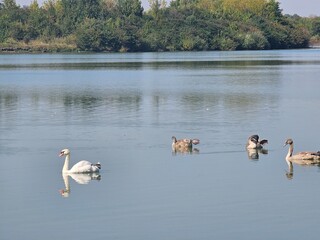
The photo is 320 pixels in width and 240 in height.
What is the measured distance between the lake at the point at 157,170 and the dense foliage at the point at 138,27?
77.0m

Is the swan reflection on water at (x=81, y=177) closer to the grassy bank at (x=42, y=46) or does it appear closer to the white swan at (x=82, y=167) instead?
the white swan at (x=82, y=167)

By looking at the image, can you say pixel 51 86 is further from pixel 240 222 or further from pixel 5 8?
pixel 5 8

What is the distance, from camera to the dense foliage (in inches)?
4328

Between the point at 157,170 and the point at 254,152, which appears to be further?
the point at 254,152

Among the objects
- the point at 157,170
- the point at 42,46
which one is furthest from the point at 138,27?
the point at 157,170

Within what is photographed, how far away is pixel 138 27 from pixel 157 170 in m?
99.5

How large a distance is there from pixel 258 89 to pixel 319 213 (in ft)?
80.0

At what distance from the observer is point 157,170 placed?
1681cm

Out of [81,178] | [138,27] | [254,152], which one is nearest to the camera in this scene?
[81,178]

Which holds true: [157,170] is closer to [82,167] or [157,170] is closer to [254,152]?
[82,167]

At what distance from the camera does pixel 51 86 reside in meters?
41.2

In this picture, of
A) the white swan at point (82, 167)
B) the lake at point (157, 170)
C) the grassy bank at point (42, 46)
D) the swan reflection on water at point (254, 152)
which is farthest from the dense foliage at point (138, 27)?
the white swan at point (82, 167)

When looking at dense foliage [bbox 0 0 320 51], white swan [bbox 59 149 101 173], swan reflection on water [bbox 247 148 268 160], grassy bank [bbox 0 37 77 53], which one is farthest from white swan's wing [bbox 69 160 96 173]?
grassy bank [bbox 0 37 77 53]

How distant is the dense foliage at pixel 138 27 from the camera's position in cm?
10994
